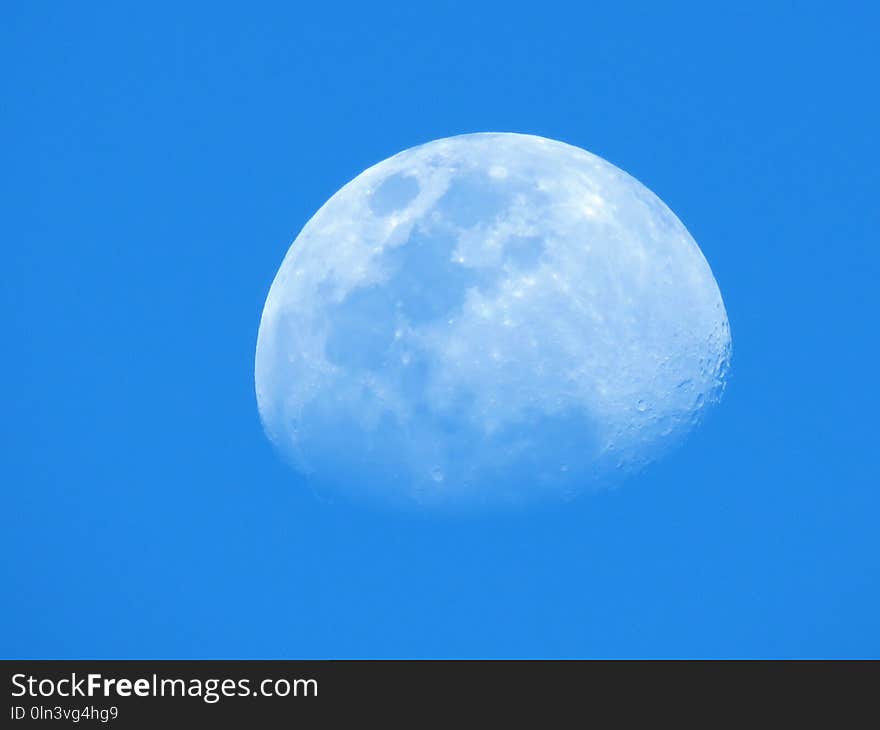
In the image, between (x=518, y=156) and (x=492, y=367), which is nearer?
(x=492, y=367)

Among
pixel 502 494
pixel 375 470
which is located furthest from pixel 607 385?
pixel 375 470

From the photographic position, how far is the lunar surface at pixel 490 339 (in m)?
9.14

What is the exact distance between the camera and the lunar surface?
9.14 m

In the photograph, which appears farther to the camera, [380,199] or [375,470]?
[380,199]

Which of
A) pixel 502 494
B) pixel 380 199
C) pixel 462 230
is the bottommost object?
pixel 502 494

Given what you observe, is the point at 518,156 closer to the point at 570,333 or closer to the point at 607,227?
the point at 607,227

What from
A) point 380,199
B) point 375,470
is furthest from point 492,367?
point 380,199

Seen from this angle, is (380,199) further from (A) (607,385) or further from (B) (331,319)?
(A) (607,385)

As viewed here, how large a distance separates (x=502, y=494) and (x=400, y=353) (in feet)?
4.32

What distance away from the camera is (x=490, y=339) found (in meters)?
9.13

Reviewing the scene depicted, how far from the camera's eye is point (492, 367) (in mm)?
9094

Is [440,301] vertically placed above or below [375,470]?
above

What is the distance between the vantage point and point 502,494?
9.23 metres

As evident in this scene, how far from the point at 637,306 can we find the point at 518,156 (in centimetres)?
173
